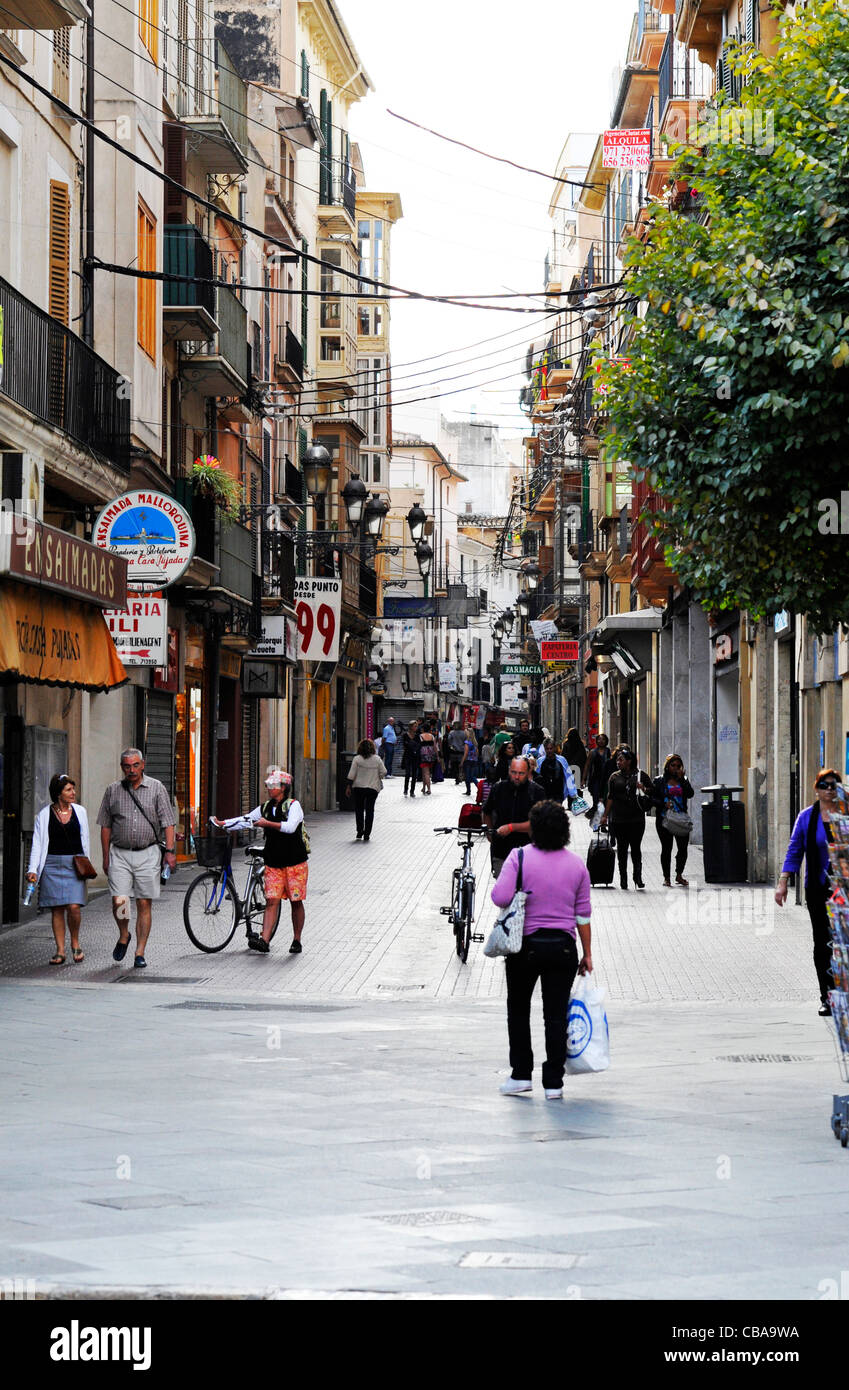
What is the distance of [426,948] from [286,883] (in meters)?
1.62

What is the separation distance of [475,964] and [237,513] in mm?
15879

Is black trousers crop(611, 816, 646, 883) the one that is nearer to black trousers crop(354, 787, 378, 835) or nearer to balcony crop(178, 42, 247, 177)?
black trousers crop(354, 787, 378, 835)

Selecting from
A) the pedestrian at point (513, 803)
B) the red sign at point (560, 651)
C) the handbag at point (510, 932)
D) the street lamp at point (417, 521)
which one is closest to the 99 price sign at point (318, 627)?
the street lamp at point (417, 521)

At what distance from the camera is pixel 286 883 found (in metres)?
19.1

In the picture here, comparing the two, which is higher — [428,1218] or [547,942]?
[547,942]

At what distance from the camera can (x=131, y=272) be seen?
19062mm

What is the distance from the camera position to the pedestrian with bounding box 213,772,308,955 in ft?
62.2

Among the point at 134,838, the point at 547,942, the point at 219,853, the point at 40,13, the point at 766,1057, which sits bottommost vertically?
the point at 766,1057

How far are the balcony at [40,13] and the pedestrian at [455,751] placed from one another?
39.8m

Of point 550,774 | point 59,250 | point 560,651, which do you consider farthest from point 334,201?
point 59,250

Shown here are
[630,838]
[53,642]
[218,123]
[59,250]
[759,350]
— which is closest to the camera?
[759,350]

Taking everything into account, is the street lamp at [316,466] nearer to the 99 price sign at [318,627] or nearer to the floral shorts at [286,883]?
the 99 price sign at [318,627]

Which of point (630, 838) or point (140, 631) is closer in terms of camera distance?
point (140, 631)

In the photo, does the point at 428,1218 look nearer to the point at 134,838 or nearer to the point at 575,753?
the point at 134,838
